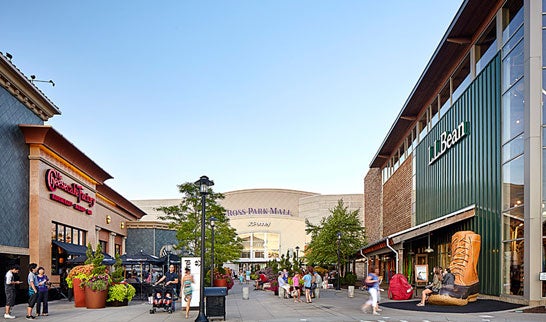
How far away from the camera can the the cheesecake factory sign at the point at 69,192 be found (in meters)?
31.3

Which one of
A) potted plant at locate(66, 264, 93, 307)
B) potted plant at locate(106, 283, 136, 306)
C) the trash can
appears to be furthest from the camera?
potted plant at locate(106, 283, 136, 306)

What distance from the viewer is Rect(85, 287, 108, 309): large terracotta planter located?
23.4 meters

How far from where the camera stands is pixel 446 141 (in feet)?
101

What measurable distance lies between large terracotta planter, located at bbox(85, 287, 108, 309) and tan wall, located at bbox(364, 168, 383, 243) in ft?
114

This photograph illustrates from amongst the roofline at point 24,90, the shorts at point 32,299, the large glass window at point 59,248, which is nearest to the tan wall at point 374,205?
the large glass window at point 59,248

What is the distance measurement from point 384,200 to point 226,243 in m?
14.6

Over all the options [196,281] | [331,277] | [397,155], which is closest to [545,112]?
[196,281]

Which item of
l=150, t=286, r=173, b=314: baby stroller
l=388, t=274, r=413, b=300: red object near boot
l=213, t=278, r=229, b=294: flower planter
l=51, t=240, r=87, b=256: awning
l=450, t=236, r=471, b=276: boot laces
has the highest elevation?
l=450, t=236, r=471, b=276: boot laces

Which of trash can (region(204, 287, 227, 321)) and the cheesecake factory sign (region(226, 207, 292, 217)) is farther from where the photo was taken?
the cheesecake factory sign (region(226, 207, 292, 217))

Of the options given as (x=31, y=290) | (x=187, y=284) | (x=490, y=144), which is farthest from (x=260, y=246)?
(x=31, y=290)

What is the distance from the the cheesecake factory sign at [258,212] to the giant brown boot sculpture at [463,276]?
100653mm

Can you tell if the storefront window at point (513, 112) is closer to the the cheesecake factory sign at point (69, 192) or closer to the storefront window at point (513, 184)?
the storefront window at point (513, 184)

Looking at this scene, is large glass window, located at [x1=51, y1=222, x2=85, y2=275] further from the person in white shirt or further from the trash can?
the trash can

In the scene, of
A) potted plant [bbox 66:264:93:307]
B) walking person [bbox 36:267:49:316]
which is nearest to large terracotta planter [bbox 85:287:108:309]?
potted plant [bbox 66:264:93:307]
